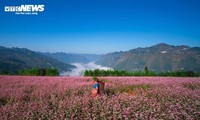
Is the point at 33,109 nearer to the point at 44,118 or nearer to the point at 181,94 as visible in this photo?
the point at 44,118

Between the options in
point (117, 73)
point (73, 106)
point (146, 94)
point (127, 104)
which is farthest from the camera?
point (117, 73)

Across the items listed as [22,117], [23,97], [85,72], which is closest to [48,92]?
[23,97]

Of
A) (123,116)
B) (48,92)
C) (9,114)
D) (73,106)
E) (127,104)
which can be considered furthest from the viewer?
(48,92)

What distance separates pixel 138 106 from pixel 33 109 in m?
3.55

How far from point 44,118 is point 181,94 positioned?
6.03m

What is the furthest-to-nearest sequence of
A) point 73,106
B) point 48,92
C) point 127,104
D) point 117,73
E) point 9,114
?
point 117,73 → point 48,92 → point 127,104 → point 73,106 → point 9,114

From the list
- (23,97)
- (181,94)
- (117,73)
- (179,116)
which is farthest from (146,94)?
(117,73)

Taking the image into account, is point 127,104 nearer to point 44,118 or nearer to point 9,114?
point 44,118

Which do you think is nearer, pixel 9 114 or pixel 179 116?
pixel 179 116

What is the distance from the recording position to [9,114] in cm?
672

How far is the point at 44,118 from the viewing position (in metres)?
6.29

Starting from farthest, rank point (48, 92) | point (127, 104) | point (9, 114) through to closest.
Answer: point (48, 92) → point (127, 104) → point (9, 114)

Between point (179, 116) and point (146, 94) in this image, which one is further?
point (146, 94)

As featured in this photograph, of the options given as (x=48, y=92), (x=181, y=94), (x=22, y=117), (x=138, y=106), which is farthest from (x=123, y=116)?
(x=48, y=92)
